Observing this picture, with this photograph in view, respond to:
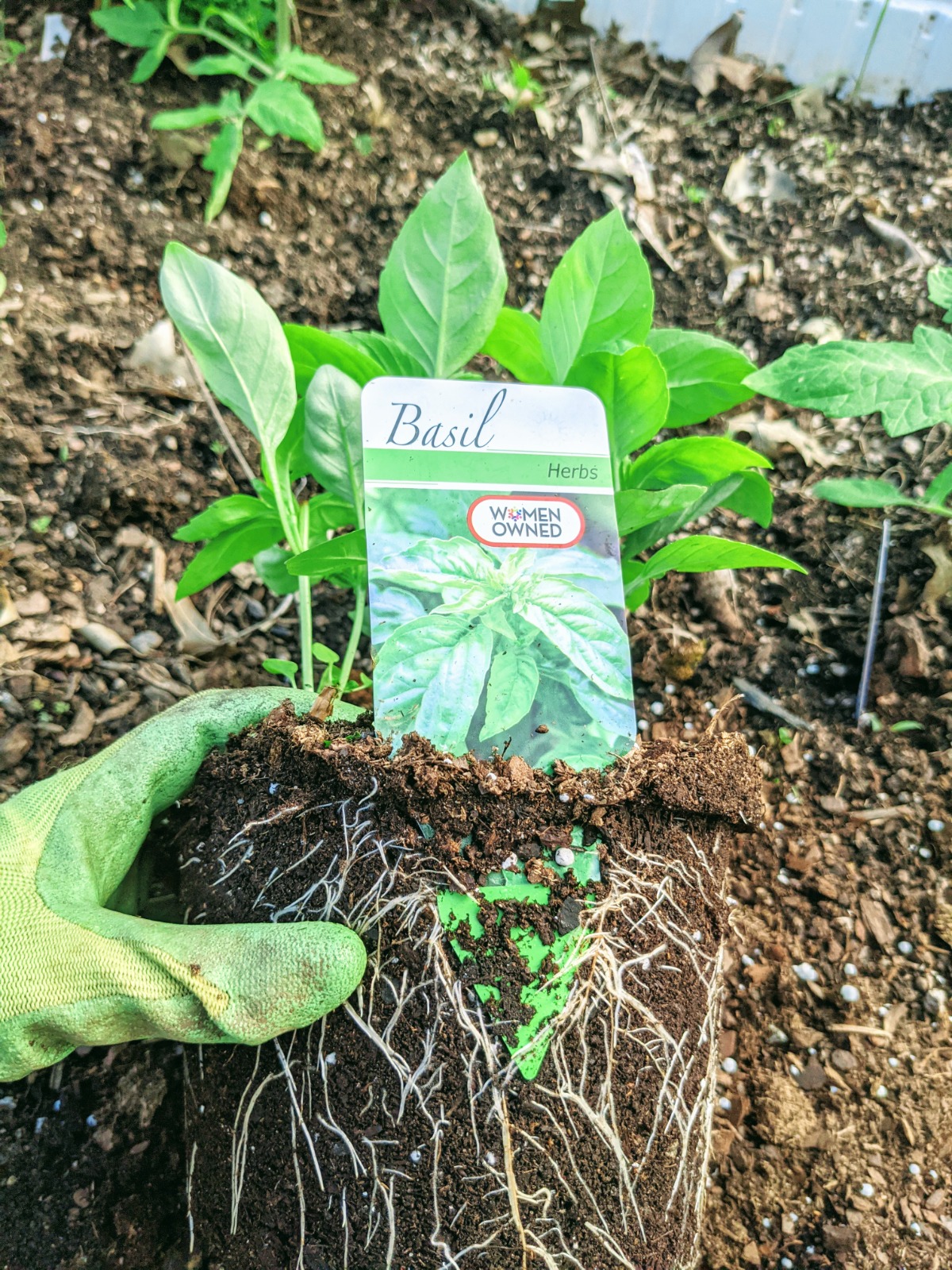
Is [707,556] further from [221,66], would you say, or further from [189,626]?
[221,66]

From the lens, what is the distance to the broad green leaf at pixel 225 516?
0.98m

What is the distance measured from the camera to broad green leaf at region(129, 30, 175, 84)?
5.26 feet

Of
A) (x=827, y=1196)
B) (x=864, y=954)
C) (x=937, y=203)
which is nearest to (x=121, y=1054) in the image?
(x=827, y=1196)

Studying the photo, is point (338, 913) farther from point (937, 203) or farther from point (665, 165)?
point (937, 203)

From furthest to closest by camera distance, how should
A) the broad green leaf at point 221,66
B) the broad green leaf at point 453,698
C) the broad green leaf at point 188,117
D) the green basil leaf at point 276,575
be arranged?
the broad green leaf at point 221,66 → the broad green leaf at point 188,117 → the green basil leaf at point 276,575 → the broad green leaf at point 453,698

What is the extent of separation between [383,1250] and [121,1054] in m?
0.43

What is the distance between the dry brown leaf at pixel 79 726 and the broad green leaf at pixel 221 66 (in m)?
1.13

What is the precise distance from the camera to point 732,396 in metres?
1.07

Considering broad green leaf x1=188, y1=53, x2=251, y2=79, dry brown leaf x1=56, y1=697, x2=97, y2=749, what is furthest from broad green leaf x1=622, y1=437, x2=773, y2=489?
broad green leaf x1=188, y1=53, x2=251, y2=79

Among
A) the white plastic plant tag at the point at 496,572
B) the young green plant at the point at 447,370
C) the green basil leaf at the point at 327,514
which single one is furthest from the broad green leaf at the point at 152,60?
the white plastic plant tag at the point at 496,572

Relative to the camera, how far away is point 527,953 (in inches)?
28.4

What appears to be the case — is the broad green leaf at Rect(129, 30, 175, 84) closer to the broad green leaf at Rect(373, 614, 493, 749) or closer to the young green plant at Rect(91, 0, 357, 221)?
the young green plant at Rect(91, 0, 357, 221)

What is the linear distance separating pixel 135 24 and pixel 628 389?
1.30 metres

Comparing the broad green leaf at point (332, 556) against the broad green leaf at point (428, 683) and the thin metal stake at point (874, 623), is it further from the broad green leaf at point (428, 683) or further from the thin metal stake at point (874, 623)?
the thin metal stake at point (874, 623)
